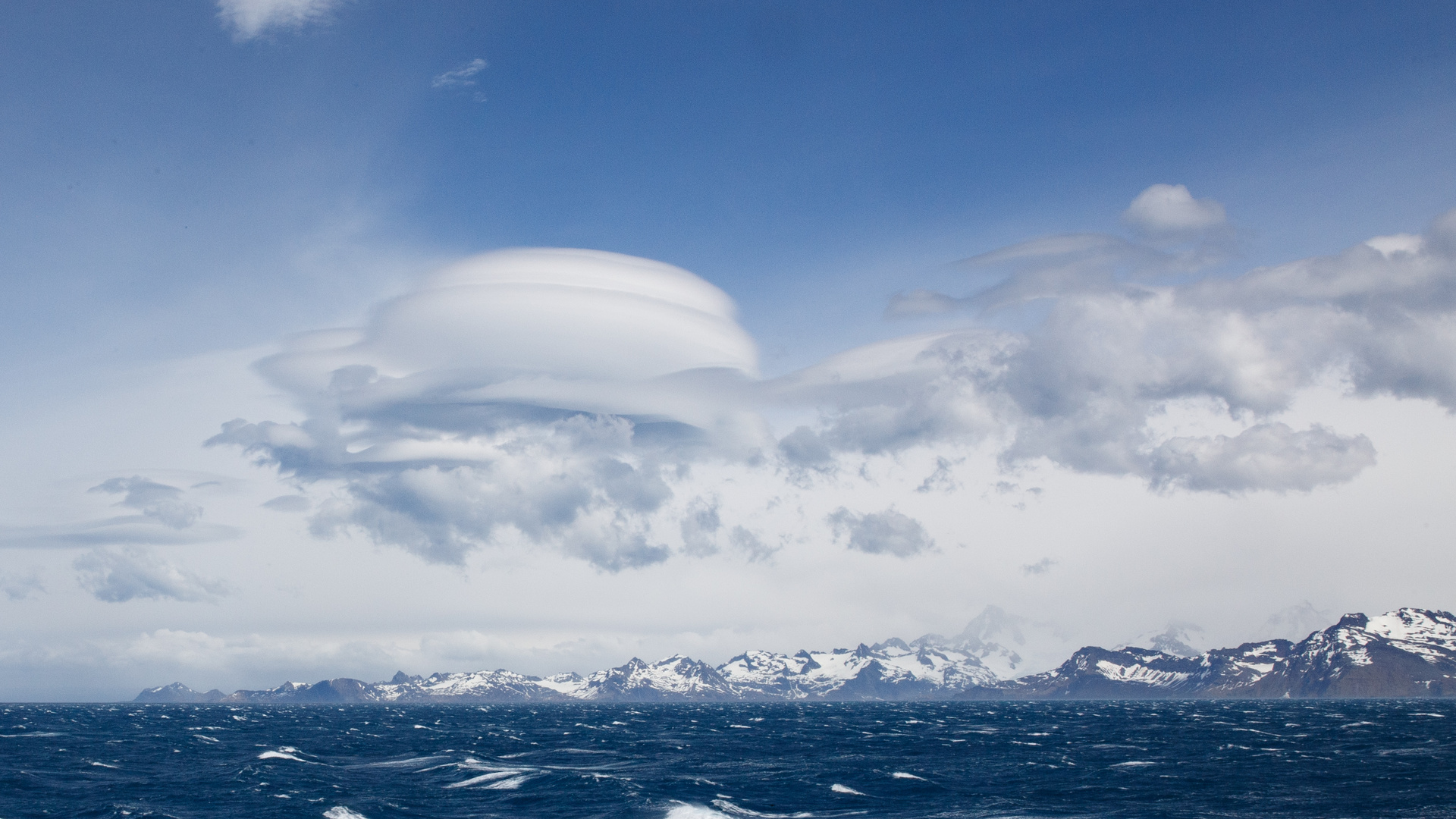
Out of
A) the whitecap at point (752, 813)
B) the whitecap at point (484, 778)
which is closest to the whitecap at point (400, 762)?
the whitecap at point (484, 778)

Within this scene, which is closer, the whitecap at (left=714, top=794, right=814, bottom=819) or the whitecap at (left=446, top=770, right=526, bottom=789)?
the whitecap at (left=714, top=794, right=814, bottom=819)

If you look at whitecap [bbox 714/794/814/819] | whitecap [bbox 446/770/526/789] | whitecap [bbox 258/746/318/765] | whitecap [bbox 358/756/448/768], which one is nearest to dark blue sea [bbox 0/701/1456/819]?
whitecap [bbox 714/794/814/819]

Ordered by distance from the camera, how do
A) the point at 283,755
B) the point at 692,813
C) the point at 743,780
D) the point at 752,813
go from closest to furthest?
the point at 692,813 → the point at 752,813 → the point at 743,780 → the point at 283,755

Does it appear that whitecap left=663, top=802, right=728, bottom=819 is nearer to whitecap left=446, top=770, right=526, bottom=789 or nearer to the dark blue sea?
the dark blue sea

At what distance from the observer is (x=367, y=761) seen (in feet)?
474

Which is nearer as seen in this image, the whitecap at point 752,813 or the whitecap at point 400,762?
the whitecap at point 752,813

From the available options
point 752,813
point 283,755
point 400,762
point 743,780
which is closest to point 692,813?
point 752,813

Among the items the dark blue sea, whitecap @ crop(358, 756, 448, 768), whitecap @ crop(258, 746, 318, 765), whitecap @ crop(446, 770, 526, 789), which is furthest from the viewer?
whitecap @ crop(258, 746, 318, 765)

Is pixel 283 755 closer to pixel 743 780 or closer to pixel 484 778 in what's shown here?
pixel 484 778

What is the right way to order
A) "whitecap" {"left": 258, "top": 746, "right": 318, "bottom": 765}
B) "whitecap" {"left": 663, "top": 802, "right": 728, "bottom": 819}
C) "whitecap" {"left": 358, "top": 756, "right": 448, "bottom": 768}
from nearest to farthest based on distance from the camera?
"whitecap" {"left": 663, "top": 802, "right": 728, "bottom": 819}, "whitecap" {"left": 358, "top": 756, "right": 448, "bottom": 768}, "whitecap" {"left": 258, "top": 746, "right": 318, "bottom": 765}

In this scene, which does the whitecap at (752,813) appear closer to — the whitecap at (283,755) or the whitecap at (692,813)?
the whitecap at (692,813)

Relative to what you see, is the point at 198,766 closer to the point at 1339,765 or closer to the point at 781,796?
the point at 781,796

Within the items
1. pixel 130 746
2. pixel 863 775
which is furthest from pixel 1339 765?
pixel 130 746

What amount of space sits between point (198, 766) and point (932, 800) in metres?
95.9
